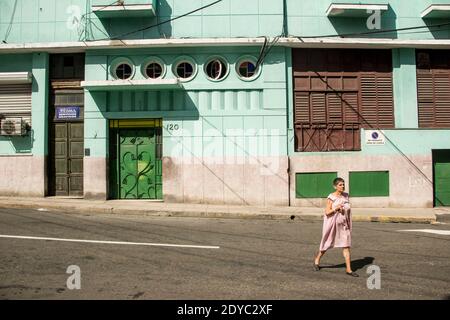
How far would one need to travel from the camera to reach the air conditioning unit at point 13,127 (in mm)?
15633

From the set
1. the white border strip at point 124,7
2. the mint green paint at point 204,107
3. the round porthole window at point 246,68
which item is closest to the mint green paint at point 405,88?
the mint green paint at point 204,107

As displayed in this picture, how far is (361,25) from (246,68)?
461 cm

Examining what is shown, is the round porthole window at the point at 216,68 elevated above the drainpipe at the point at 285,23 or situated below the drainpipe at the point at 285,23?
below

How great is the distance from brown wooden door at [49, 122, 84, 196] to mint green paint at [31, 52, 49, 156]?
402 millimetres

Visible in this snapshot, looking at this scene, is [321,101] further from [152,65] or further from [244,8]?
[152,65]

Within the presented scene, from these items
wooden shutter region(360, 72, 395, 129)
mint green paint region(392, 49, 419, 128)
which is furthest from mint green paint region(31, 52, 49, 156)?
mint green paint region(392, 49, 419, 128)

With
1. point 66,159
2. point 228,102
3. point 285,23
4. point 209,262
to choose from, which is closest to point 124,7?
point 228,102

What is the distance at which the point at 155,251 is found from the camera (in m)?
7.97

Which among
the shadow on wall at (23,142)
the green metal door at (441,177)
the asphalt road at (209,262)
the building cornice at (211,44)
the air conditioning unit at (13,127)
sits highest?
the building cornice at (211,44)

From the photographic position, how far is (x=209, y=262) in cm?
727

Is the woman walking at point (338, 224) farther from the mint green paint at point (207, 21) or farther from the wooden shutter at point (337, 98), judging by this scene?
the mint green paint at point (207, 21)

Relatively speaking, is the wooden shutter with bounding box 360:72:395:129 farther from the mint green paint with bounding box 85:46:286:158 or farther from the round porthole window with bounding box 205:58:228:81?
the round porthole window with bounding box 205:58:228:81

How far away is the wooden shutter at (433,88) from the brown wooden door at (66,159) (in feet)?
42.9

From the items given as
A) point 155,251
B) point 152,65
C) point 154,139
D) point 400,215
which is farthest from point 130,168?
point 400,215
